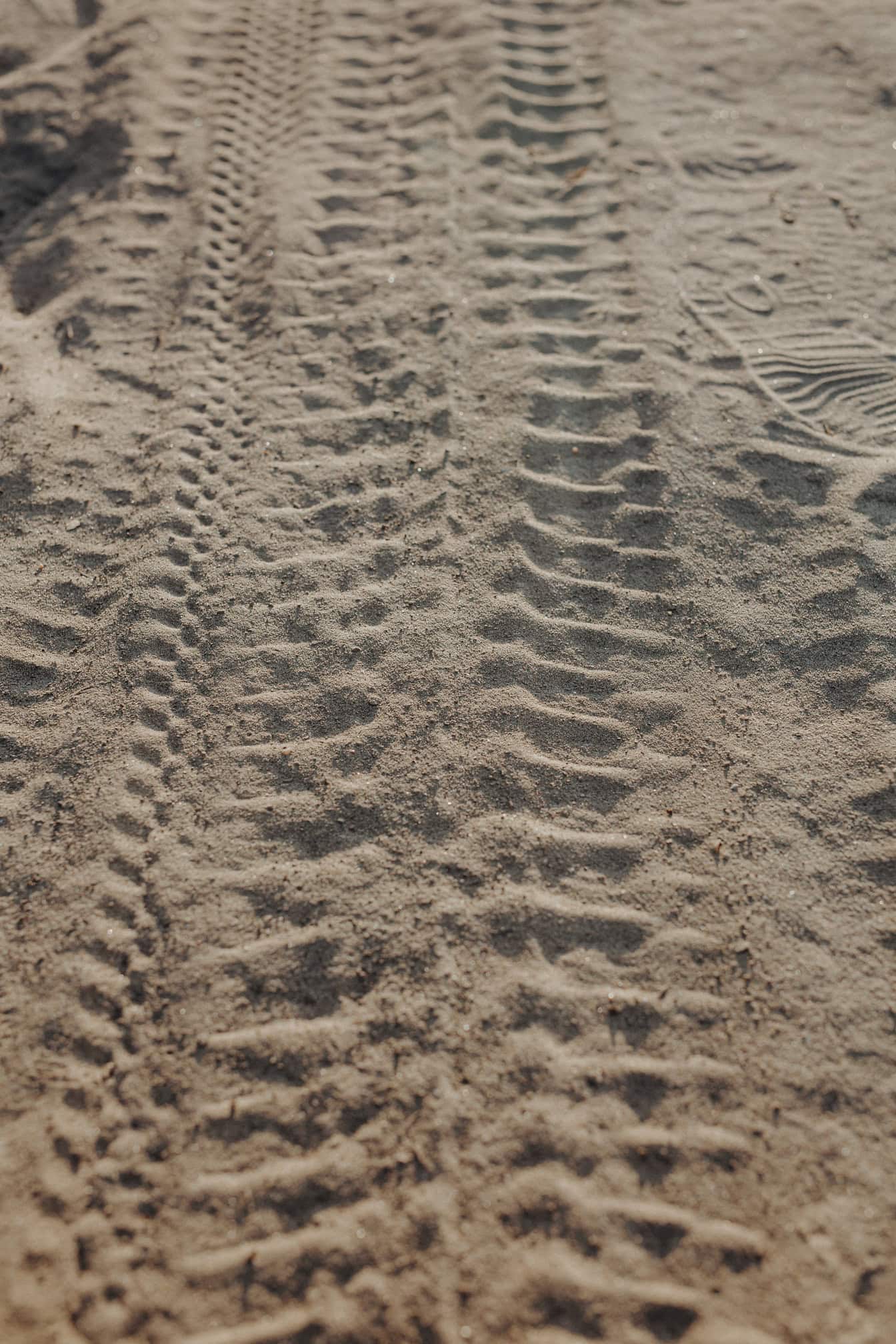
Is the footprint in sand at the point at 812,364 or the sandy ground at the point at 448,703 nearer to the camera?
the sandy ground at the point at 448,703

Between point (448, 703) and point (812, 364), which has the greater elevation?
point (812, 364)

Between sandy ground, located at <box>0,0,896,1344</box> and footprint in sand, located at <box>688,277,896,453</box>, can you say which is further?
footprint in sand, located at <box>688,277,896,453</box>

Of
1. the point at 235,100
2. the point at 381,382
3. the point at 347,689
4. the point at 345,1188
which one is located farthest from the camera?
the point at 235,100

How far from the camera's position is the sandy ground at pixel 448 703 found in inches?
74.7

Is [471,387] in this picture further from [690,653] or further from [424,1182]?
[424,1182]

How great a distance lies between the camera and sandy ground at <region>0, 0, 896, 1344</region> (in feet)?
6.23

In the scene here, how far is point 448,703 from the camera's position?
2.58 metres

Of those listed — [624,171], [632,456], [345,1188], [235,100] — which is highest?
[235,100]

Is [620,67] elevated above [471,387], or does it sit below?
above

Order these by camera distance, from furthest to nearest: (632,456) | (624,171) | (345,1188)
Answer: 1. (624,171)
2. (632,456)
3. (345,1188)

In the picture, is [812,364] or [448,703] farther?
[812,364]

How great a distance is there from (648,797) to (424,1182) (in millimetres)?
1100

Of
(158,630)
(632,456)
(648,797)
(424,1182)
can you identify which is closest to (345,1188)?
(424,1182)

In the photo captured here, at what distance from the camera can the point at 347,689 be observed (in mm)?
2617
